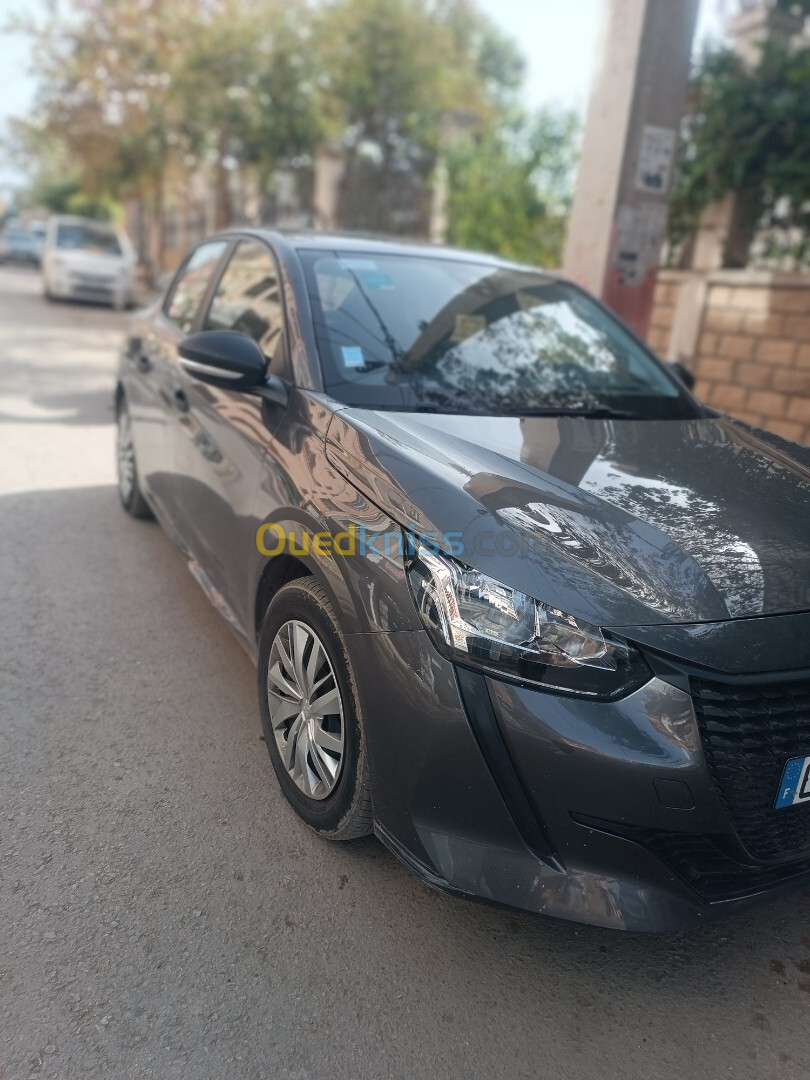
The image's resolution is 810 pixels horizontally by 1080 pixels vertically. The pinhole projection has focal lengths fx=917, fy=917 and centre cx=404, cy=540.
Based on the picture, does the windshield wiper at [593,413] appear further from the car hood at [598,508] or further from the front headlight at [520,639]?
the front headlight at [520,639]

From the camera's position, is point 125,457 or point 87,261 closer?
point 125,457

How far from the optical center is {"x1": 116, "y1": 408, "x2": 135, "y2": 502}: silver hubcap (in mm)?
5057

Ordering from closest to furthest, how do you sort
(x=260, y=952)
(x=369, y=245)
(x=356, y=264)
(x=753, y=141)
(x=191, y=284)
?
(x=260, y=952) < (x=356, y=264) < (x=369, y=245) < (x=191, y=284) < (x=753, y=141)

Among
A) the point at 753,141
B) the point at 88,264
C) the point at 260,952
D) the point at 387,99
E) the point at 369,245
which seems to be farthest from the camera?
the point at 88,264

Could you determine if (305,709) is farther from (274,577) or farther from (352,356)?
(352,356)

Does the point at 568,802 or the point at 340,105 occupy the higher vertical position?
the point at 340,105

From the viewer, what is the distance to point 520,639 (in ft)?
6.50

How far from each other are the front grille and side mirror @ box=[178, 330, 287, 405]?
1620mm

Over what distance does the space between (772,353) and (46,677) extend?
269 inches

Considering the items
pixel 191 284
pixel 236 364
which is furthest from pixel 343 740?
pixel 191 284

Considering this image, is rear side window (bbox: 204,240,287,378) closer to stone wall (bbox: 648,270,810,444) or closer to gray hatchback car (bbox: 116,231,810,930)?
gray hatchback car (bbox: 116,231,810,930)

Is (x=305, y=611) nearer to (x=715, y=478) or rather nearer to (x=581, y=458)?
(x=581, y=458)

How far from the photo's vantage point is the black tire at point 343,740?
231 cm

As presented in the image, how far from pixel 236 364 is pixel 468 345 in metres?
0.87
